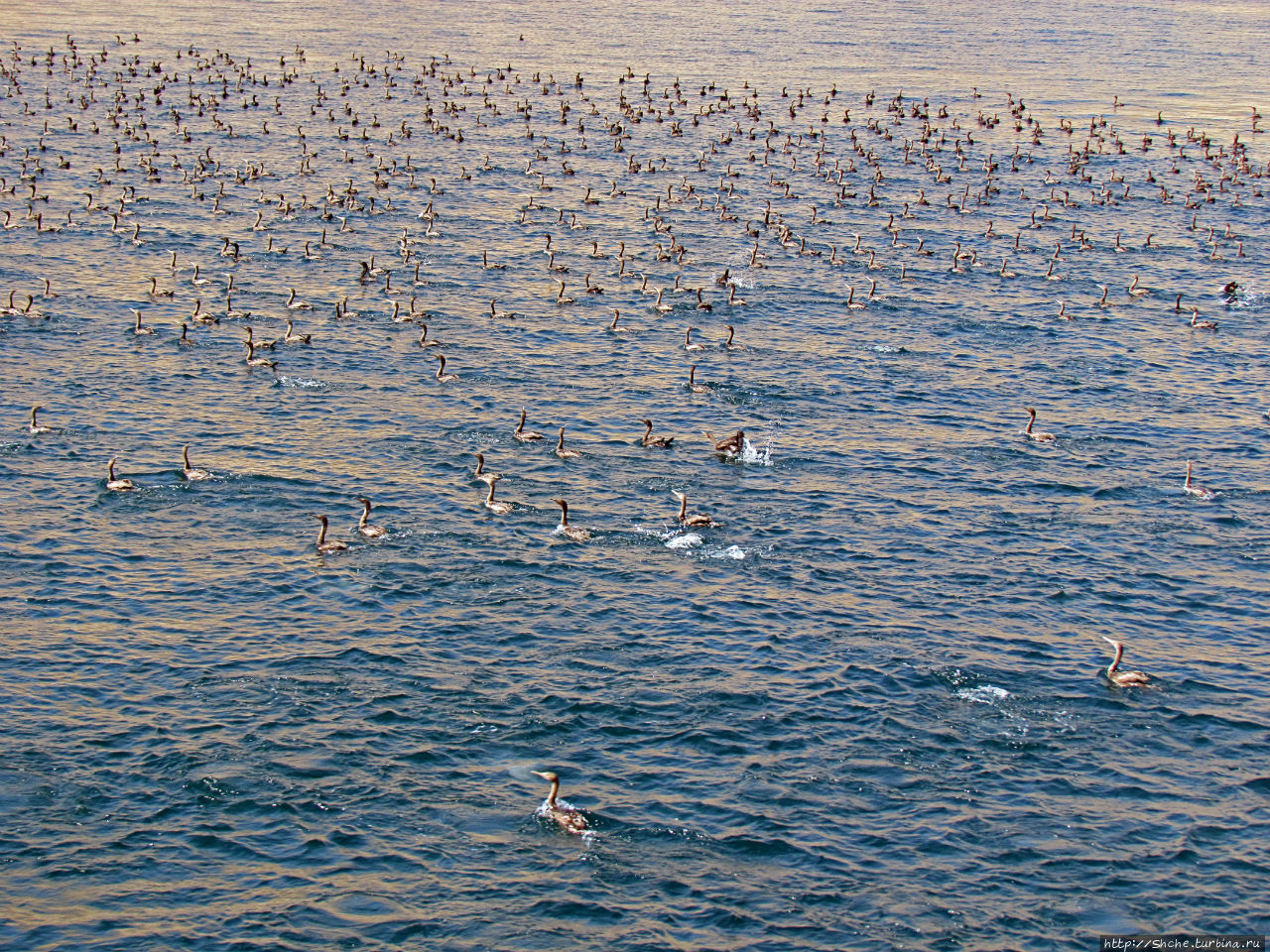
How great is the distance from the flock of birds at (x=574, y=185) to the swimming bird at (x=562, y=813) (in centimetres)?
1424

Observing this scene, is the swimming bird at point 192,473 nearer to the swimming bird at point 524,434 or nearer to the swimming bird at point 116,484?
the swimming bird at point 116,484

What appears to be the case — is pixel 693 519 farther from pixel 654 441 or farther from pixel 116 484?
pixel 116 484

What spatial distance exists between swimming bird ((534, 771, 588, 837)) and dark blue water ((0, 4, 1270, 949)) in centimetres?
55

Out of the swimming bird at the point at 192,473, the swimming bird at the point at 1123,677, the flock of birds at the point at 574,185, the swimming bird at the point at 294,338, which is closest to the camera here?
the swimming bird at the point at 1123,677

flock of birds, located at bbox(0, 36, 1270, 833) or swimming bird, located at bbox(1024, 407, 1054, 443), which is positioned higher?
flock of birds, located at bbox(0, 36, 1270, 833)

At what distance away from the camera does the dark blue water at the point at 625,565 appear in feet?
96.4

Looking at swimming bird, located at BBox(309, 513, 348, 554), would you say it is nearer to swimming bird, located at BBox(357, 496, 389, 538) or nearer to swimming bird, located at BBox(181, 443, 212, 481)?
swimming bird, located at BBox(357, 496, 389, 538)

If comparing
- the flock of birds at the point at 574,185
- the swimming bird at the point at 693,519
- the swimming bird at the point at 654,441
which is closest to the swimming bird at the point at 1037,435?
the flock of birds at the point at 574,185

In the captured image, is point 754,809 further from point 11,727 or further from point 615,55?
point 615,55

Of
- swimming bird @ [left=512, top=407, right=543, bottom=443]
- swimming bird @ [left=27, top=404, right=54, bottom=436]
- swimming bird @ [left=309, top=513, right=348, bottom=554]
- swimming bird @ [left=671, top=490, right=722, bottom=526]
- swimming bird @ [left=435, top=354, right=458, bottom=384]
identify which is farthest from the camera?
swimming bird @ [left=435, top=354, right=458, bottom=384]

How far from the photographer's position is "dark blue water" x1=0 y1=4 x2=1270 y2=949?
2938 centimetres

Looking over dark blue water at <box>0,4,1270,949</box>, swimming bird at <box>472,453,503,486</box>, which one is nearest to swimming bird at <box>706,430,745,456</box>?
dark blue water at <box>0,4,1270,949</box>

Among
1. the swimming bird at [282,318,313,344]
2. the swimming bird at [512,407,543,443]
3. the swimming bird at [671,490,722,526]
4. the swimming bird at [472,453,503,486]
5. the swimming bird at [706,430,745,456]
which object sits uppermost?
the swimming bird at [282,318,313,344]

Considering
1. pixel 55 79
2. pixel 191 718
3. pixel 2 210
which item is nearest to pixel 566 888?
pixel 191 718
